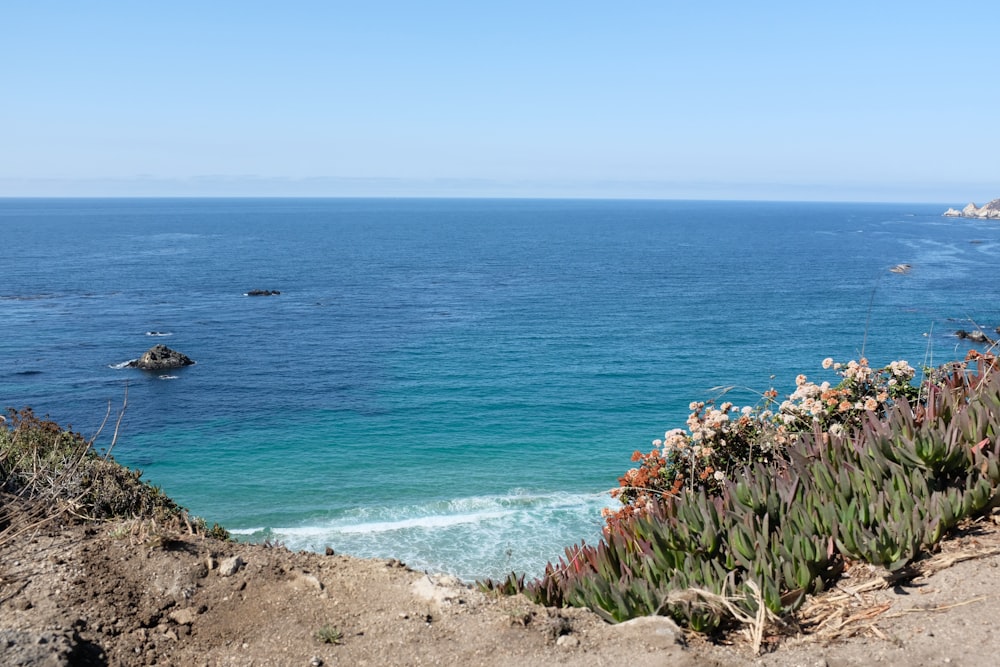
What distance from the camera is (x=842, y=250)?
129000mm

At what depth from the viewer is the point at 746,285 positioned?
89.1 m

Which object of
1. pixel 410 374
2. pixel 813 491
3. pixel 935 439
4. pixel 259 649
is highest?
pixel 935 439

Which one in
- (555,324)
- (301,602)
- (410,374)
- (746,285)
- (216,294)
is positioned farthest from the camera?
(746,285)

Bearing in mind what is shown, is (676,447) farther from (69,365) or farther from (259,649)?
(69,365)

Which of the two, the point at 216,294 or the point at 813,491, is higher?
the point at 813,491

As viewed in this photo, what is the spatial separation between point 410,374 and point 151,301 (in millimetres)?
37492

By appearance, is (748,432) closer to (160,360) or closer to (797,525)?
(797,525)

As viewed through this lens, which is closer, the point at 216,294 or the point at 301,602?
the point at 301,602

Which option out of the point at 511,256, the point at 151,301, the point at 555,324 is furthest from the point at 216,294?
the point at 511,256

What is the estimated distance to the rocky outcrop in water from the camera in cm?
5106

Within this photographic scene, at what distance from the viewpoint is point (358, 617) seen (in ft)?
21.7

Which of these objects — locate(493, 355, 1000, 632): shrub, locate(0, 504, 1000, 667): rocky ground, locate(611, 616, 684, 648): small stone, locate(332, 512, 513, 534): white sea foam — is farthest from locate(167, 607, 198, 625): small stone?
locate(332, 512, 513, 534): white sea foam

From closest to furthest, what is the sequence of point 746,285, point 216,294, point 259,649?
1. point 259,649
2. point 216,294
3. point 746,285

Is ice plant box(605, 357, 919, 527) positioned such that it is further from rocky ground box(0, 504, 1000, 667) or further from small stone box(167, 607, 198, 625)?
small stone box(167, 607, 198, 625)
